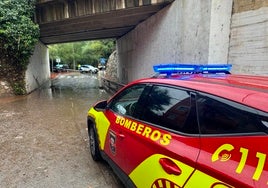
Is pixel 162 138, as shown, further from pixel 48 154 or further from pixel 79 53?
pixel 79 53

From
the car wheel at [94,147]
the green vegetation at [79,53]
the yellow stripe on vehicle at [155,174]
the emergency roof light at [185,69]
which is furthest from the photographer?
the green vegetation at [79,53]

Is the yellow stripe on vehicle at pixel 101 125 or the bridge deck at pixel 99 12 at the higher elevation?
the bridge deck at pixel 99 12

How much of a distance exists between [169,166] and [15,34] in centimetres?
1260

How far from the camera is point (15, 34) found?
40.7 feet

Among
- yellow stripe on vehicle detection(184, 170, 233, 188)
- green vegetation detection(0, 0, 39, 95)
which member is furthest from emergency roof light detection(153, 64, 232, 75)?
green vegetation detection(0, 0, 39, 95)

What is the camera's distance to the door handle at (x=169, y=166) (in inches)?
78.1

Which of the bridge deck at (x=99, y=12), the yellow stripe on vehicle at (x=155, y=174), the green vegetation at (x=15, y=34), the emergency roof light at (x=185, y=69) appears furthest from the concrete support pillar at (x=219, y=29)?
the green vegetation at (x=15, y=34)

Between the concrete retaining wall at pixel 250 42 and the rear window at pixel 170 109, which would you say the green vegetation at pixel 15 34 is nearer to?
the concrete retaining wall at pixel 250 42

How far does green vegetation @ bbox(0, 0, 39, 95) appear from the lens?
40.6 feet

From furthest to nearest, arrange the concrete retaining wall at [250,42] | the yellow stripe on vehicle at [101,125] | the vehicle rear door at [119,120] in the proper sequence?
the concrete retaining wall at [250,42] → the yellow stripe on vehicle at [101,125] → the vehicle rear door at [119,120]

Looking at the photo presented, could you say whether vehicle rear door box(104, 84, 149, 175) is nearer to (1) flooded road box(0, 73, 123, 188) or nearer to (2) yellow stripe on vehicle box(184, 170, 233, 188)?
(1) flooded road box(0, 73, 123, 188)

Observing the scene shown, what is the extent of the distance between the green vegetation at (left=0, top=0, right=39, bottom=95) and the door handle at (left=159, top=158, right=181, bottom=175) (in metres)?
12.5

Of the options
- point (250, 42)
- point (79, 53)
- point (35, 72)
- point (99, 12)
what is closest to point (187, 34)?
point (250, 42)

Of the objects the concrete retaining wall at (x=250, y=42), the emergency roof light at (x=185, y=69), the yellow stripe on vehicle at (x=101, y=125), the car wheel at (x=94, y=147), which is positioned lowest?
the car wheel at (x=94, y=147)
